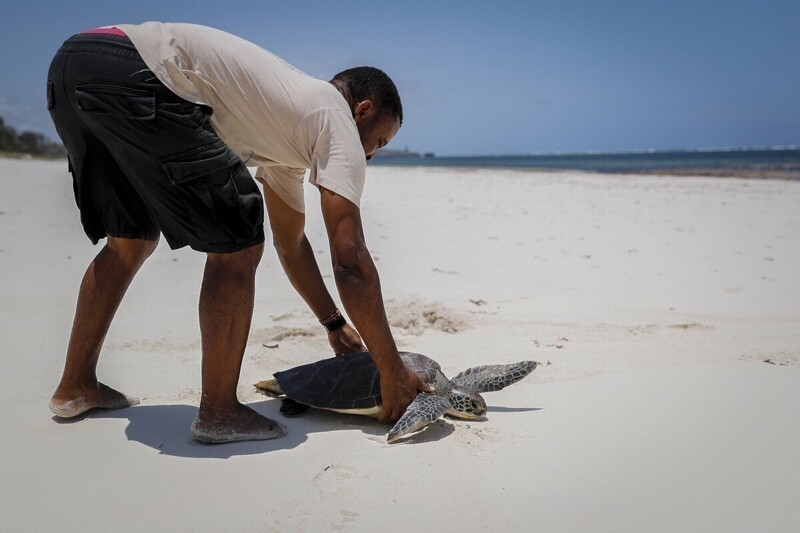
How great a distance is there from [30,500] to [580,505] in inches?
63.5

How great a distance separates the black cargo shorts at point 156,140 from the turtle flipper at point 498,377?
1.19 metres

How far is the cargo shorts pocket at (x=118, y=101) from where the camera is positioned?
197 centimetres

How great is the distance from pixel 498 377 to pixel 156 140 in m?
1.69

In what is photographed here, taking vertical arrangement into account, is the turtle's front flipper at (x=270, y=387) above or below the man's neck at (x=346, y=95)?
below

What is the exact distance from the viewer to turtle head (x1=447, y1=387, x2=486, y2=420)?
244 cm

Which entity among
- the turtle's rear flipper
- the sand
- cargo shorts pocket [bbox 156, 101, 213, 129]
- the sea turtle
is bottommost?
the turtle's rear flipper

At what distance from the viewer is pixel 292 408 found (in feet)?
8.39

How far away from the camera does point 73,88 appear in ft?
6.68

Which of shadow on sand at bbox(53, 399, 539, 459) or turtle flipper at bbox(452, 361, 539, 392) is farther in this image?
turtle flipper at bbox(452, 361, 539, 392)

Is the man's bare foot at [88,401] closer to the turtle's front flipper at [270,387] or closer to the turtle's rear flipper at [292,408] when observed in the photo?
the turtle's front flipper at [270,387]

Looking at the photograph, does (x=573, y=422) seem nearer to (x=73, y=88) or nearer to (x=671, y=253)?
(x=73, y=88)

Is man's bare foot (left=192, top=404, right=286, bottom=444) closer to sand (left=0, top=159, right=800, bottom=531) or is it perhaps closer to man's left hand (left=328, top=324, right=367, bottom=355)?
sand (left=0, top=159, right=800, bottom=531)

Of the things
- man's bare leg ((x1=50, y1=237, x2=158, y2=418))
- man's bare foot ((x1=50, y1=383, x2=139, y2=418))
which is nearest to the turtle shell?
man's bare foot ((x1=50, y1=383, x2=139, y2=418))

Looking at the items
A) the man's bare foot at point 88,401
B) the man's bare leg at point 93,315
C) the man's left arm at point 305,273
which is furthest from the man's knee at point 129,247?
the man's left arm at point 305,273
